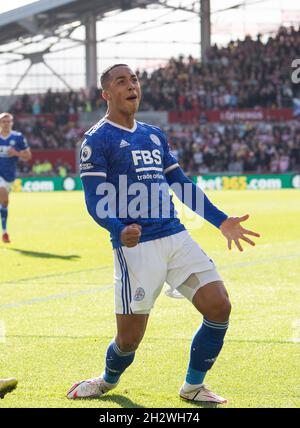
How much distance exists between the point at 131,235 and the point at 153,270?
1.43 feet

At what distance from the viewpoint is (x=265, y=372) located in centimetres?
652

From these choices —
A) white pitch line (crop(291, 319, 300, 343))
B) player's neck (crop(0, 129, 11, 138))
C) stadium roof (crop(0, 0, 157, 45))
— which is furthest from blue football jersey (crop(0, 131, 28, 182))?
stadium roof (crop(0, 0, 157, 45))

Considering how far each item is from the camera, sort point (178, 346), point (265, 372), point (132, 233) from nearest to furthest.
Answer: point (132, 233) < point (265, 372) < point (178, 346)

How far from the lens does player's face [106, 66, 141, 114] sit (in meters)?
5.94

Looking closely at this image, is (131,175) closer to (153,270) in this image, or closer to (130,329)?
(153,270)

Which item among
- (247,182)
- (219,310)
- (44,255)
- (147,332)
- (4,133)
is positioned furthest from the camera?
(247,182)

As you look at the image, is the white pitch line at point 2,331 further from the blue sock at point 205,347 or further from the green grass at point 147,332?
the blue sock at point 205,347

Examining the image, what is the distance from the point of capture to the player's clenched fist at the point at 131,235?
545cm

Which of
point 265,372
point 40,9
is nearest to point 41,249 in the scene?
point 265,372

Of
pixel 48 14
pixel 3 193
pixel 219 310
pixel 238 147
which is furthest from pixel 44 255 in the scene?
pixel 48 14

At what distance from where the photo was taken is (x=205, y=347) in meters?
5.79

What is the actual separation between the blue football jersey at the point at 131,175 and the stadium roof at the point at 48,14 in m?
38.9

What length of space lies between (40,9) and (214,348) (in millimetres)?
39542
